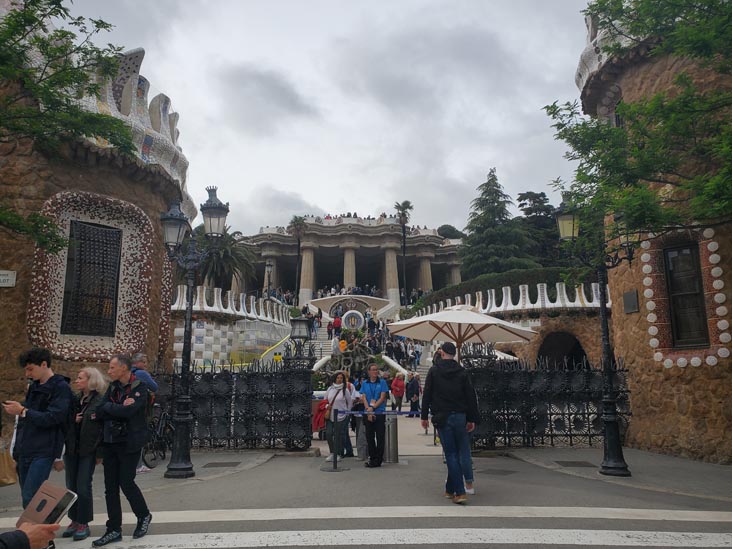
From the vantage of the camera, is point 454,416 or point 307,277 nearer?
point 454,416

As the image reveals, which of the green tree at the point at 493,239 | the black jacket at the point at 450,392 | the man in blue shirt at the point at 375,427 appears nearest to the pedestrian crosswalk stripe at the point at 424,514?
the black jacket at the point at 450,392

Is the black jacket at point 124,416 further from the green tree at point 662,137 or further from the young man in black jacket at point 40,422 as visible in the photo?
the green tree at point 662,137

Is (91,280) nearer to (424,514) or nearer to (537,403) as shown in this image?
(424,514)

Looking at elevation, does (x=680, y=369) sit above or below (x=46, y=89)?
below

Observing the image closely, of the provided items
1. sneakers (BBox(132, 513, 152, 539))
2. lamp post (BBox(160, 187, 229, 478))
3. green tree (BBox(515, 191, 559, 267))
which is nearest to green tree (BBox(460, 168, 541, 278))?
Answer: green tree (BBox(515, 191, 559, 267))

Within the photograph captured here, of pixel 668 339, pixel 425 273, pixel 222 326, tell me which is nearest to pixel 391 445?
pixel 668 339

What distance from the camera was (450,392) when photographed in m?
6.22

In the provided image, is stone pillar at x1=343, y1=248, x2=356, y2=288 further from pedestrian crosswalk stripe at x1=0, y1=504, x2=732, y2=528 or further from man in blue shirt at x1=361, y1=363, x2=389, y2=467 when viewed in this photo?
pedestrian crosswalk stripe at x1=0, y1=504, x2=732, y2=528

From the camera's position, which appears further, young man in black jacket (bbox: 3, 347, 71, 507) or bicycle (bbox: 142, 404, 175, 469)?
bicycle (bbox: 142, 404, 175, 469)

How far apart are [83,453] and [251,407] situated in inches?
225

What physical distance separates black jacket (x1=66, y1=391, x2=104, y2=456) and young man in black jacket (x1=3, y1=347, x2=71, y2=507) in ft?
0.45

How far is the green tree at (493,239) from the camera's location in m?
42.2

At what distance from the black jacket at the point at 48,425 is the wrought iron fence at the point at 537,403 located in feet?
24.2

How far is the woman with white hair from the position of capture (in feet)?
15.6
